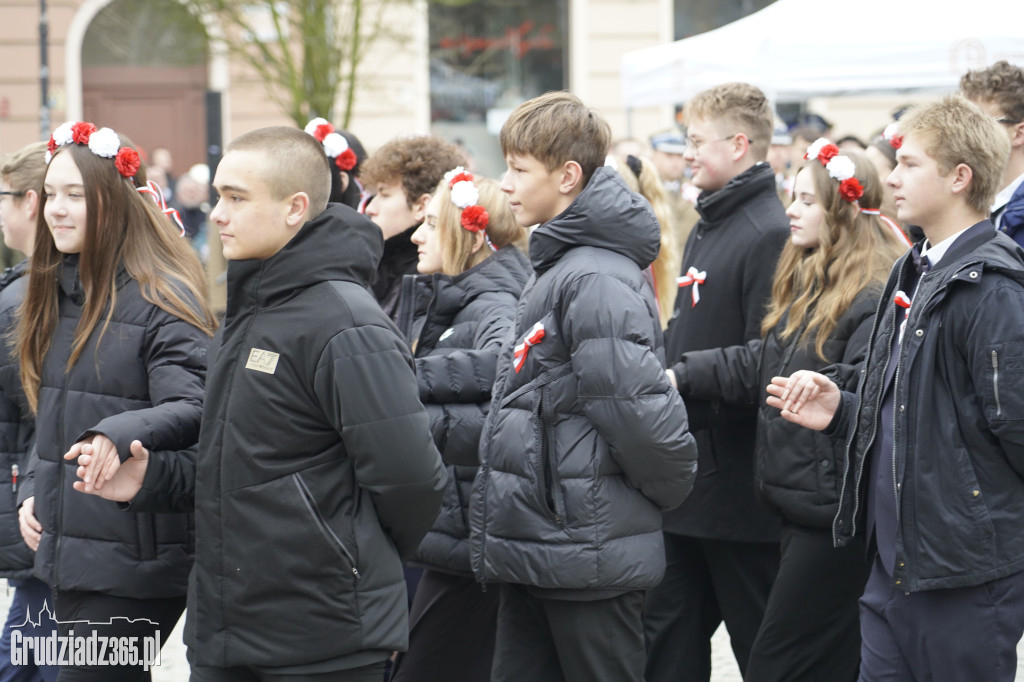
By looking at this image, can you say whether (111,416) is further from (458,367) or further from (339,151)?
(339,151)

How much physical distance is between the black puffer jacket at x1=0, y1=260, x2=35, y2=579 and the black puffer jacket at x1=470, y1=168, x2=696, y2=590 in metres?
1.57

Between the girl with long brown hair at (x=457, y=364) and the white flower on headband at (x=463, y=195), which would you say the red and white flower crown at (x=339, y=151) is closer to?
the girl with long brown hair at (x=457, y=364)

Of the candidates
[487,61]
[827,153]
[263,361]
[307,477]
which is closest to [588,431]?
[307,477]

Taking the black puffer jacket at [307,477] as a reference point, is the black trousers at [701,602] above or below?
below

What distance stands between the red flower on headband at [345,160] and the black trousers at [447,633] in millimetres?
1903

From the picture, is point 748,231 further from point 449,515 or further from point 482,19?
point 482,19

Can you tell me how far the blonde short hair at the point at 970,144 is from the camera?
3.46 meters

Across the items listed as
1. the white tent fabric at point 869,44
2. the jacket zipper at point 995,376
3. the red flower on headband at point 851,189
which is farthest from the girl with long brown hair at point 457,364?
the white tent fabric at point 869,44

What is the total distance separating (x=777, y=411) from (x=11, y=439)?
2.57m

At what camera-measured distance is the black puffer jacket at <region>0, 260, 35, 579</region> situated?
406cm

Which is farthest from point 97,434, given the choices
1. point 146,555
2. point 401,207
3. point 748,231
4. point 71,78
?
point 71,78

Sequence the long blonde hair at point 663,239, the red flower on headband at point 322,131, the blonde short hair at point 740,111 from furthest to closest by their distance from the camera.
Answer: the long blonde hair at point 663,239
the red flower on headband at point 322,131
the blonde short hair at point 740,111

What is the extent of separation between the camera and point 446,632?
4.34m

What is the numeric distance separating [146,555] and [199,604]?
0.48 metres
